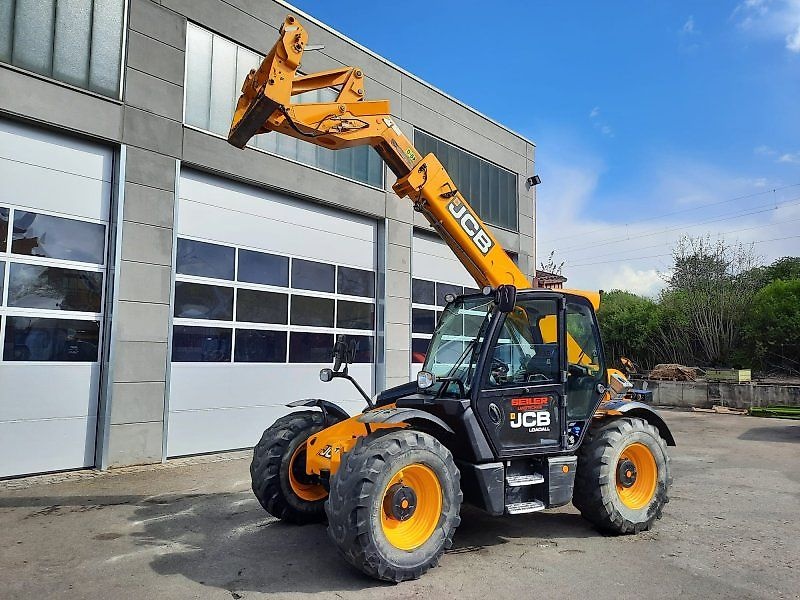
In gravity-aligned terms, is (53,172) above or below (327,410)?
above

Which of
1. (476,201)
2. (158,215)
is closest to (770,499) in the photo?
(158,215)

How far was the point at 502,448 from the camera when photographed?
5477 mm

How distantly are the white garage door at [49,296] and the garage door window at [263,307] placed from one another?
1.44 m

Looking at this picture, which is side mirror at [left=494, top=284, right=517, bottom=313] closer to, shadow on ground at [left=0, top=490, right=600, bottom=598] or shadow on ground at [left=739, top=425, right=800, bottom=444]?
shadow on ground at [left=0, top=490, right=600, bottom=598]

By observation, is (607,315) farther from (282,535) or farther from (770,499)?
(282,535)

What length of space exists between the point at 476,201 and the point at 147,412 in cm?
1057

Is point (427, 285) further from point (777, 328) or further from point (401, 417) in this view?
point (777, 328)

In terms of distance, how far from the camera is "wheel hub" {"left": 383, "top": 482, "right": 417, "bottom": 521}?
477 cm

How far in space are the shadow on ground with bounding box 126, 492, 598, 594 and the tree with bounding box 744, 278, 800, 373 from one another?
2045 cm

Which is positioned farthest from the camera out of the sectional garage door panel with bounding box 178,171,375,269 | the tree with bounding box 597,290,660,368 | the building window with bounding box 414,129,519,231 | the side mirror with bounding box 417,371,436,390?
the tree with bounding box 597,290,660,368

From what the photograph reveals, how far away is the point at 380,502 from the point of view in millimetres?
4586

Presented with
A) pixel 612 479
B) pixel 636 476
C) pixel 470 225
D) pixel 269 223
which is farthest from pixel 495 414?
pixel 269 223

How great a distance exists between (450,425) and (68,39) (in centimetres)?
860

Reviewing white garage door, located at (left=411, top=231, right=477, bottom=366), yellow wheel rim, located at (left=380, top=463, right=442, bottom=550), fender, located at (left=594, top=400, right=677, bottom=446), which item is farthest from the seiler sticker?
white garage door, located at (left=411, top=231, right=477, bottom=366)
